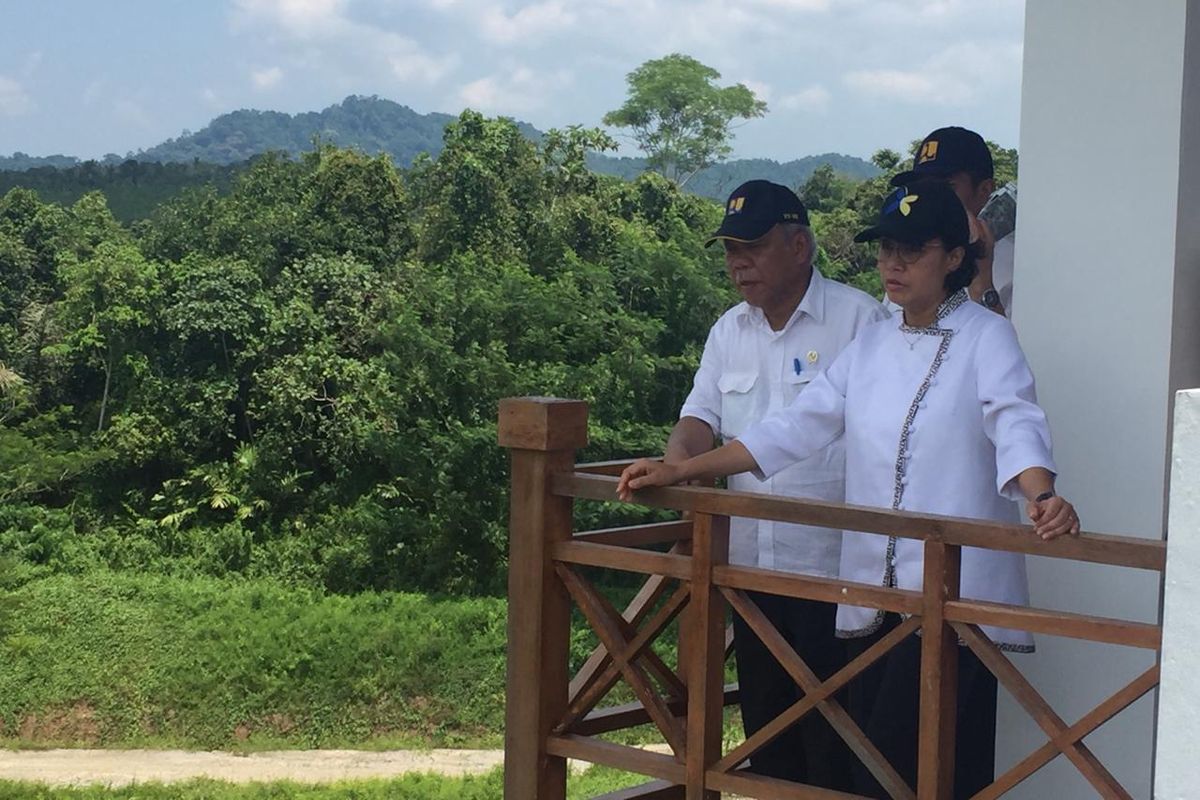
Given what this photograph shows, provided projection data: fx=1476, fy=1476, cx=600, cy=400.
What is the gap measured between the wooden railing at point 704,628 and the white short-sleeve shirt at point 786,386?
0.23 m

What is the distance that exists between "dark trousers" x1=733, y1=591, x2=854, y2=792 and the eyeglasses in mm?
665

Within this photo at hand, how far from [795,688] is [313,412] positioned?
12.2m

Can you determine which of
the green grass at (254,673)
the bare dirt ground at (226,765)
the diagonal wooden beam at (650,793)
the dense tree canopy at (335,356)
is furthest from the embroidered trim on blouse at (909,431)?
the dense tree canopy at (335,356)

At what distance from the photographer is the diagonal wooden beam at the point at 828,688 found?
206cm

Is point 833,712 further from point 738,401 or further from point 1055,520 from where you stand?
point 738,401

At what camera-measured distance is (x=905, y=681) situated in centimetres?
221

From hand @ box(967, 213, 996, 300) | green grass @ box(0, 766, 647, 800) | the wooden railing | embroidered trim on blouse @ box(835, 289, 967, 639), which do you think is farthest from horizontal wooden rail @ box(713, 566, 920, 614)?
green grass @ box(0, 766, 647, 800)

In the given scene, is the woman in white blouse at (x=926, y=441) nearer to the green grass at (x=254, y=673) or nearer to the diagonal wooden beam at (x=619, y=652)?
the diagonal wooden beam at (x=619, y=652)

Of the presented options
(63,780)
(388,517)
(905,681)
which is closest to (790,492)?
(905,681)

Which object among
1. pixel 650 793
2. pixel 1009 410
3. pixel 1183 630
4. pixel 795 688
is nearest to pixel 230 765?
pixel 650 793

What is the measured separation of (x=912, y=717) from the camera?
2205 mm

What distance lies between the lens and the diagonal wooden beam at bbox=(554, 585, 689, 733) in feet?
7.83

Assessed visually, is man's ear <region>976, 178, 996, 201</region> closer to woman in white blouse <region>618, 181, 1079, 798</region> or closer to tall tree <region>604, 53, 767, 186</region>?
woman in white blouse <region>618, 181, 1079, 798</region>

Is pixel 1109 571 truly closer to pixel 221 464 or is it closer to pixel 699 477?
pixel 699 477
